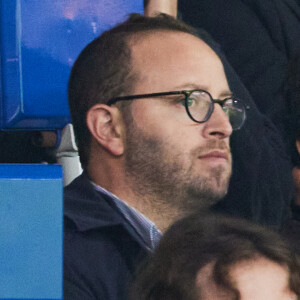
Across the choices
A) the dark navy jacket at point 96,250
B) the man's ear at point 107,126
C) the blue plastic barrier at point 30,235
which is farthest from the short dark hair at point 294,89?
the blue plastic barrier at point 30,235

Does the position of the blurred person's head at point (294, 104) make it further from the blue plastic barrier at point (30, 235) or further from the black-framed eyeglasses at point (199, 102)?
the blue plastic barrier at point (30, 235)

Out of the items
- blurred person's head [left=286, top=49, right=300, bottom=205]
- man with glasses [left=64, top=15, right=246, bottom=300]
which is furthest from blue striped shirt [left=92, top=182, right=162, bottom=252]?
blurred person's head [left=286, top=49, right=300, bottom=205]

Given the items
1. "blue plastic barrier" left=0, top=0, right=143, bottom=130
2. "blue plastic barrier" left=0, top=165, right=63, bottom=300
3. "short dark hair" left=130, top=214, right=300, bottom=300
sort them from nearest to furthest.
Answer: "blue plastic barrier" left=0, top=165, right=63, bottom=300 < "short dark hair" left=130, top=214, right=300, bottom=300 < "blue plastic barrier" left=0, top=0, right=143, bottom=130

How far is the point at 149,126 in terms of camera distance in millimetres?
1547

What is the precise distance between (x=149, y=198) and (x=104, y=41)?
34 centimetres

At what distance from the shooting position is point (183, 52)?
161 centimetres

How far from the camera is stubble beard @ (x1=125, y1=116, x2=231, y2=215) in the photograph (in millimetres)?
1521

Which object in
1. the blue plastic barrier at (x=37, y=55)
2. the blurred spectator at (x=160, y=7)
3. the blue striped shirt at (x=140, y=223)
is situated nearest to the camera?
the blue striped shirt at (x=140, y=223)

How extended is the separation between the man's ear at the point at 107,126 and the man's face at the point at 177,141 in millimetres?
18

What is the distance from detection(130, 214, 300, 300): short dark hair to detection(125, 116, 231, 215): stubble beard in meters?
0.37

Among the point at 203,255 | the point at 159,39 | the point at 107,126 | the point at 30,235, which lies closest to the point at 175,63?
the point at 159,39

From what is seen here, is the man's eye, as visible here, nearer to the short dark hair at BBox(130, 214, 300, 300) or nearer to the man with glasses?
the man with glasses

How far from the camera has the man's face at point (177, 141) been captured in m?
1.52

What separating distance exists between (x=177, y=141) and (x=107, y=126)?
15 cm
